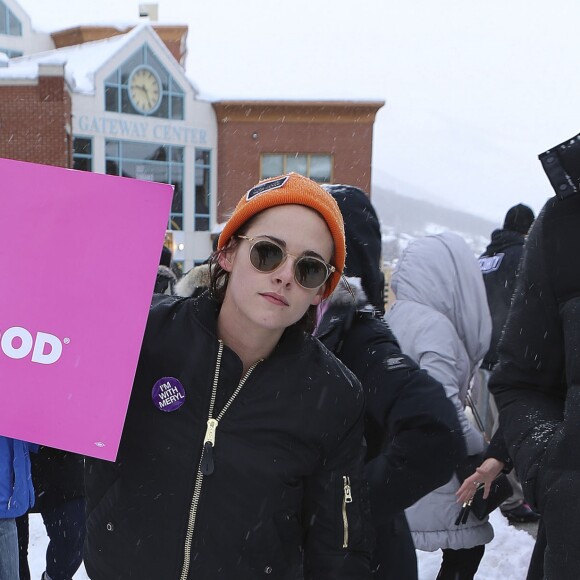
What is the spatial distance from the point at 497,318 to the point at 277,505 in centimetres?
377

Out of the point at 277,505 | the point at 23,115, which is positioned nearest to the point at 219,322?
the point at 277,505

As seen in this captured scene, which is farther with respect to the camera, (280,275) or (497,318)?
(497,318)

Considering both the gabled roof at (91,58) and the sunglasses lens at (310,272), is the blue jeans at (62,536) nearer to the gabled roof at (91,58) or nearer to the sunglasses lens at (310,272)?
the sunglasses lens at (310,272)

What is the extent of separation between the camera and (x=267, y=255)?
4.74ft

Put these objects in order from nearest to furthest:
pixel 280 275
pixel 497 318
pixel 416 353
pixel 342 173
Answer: pixel 280 275 < pixel 416 353 < pixel 497 318 < pixel 342 173

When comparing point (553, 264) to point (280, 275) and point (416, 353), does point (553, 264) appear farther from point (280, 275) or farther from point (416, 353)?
point (416, 353)

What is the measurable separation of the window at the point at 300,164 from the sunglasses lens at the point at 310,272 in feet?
73.0

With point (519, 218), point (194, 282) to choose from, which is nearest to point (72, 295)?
point (194, 282)

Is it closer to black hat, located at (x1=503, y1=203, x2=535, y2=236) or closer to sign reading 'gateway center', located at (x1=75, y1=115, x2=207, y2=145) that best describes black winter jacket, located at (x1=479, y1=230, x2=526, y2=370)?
black hat, located at (x1=503, y1=203, x2=535, y2=236)

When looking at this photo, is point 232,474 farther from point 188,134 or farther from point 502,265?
point 188,134

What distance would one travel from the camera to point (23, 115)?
17453 mm

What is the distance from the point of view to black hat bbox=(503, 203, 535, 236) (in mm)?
5152

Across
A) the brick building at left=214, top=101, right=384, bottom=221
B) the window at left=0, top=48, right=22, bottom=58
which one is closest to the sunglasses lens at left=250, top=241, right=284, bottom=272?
the brick building at left=214, top=101, right=384, bottom=221

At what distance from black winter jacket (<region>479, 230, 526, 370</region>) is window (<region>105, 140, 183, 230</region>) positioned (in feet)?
58.6
